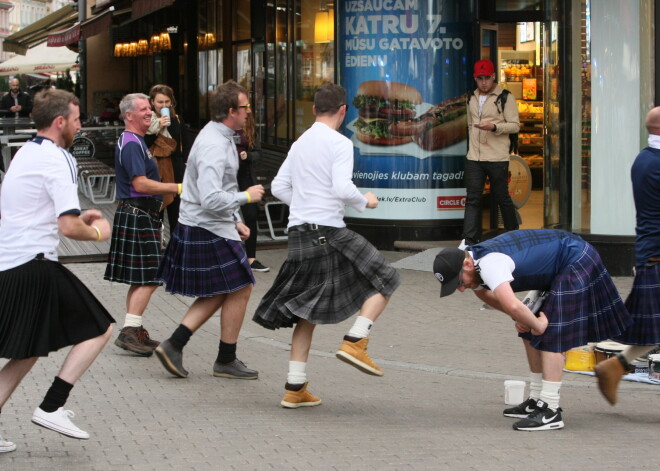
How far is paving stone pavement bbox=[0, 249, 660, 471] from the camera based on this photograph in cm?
541

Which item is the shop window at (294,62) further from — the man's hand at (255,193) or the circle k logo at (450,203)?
the man's hand at (255,193)

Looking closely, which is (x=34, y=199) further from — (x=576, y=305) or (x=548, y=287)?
(x=576, y=305)

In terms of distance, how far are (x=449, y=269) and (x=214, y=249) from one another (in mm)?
1902

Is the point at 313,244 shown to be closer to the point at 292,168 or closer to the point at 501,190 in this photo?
the point at 292,168

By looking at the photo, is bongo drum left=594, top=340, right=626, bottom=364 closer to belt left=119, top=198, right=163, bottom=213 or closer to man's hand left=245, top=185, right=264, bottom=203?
man's hand left=245, top=185, right=264, bottom=203

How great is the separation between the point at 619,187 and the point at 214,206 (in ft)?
17.7

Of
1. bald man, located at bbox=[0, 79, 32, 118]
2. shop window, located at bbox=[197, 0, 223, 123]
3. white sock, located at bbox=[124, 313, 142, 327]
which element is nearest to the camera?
white sock, located at bbox=[124, 313, 142, 327]

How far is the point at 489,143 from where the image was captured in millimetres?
11633

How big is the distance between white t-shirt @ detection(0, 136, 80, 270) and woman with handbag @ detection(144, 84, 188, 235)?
142 inches

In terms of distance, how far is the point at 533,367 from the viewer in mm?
6207

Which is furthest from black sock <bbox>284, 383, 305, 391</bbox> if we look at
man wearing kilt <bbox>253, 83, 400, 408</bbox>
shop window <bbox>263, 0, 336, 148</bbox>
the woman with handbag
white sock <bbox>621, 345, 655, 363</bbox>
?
shop window <bbox>263, 0, 336, 148</bbox>

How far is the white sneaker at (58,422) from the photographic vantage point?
17.5 feet

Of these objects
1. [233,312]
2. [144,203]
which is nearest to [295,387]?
[233,312]

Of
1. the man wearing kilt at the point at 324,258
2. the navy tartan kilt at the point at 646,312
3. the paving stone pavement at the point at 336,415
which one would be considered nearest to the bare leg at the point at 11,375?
the paving stone pavement at the point at 336,415
